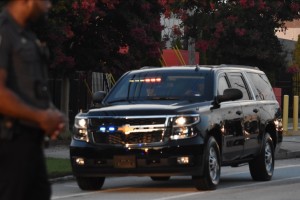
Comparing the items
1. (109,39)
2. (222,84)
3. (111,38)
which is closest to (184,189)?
(222,84)

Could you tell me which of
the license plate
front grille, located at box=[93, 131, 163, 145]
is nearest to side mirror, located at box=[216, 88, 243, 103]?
front grille, located at box=[93, 131, 163, 145]

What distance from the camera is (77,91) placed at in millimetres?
33750

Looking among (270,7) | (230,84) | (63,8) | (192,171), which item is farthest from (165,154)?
(270,7)

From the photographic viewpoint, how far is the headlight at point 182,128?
14594mm

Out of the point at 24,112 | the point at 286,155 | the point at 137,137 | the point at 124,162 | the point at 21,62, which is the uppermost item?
the point at 21,62

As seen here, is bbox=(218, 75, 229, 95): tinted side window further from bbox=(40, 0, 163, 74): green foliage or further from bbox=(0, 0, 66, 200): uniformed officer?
bbox=(0, 0, 66, 200): uniformed officer

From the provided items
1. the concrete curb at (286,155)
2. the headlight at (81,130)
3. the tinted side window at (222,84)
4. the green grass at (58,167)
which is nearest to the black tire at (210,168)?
the tinted side window at (222,84)

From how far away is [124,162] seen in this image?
14438mm

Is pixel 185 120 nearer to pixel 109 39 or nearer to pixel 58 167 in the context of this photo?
pixel 58 167

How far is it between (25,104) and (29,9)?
1.68 feet

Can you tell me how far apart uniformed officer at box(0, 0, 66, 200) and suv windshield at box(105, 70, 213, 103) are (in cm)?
977

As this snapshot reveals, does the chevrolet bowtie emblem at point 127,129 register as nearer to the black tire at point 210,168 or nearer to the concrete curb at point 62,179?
the black tire at point 210,168

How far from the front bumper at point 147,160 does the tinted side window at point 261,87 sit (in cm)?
340

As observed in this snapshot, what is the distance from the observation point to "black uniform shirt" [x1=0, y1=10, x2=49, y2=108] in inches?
233
